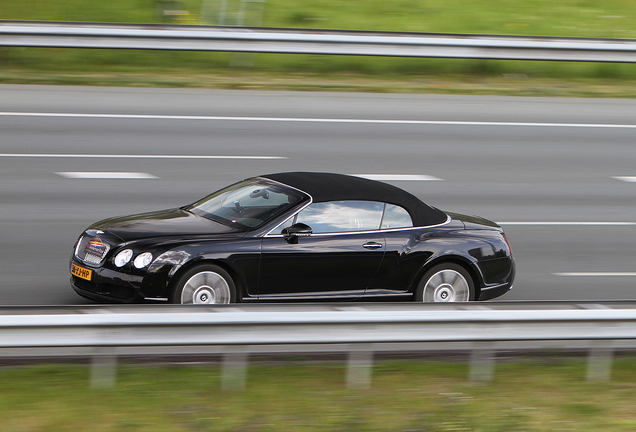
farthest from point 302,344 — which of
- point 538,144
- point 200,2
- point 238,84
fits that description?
point 200,2

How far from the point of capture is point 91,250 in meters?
7.58

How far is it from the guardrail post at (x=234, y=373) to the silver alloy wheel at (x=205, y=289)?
1.55m

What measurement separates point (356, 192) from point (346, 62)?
1010cm

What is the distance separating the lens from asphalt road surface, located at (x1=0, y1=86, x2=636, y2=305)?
9.96 meters

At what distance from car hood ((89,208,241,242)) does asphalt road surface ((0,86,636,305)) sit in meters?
0.84

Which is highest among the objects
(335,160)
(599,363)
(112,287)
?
(335,160)

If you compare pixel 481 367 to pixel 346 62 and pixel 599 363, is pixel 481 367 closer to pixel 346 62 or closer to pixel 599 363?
pixel 599 363

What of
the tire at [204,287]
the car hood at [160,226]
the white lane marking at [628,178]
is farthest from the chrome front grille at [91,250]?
the white lane marking at [628,178]

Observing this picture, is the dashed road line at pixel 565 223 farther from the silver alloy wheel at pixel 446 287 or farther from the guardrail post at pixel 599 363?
the guardrail post at pixel 599 363

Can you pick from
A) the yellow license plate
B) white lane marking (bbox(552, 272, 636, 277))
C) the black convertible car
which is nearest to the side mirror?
the black convertible car

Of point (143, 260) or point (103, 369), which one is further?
point (143, 260)

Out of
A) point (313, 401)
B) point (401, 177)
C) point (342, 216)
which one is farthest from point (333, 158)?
point (313, 401)

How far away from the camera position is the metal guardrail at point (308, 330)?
5.46 metres

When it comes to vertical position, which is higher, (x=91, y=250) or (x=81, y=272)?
(x=91, y=250)
